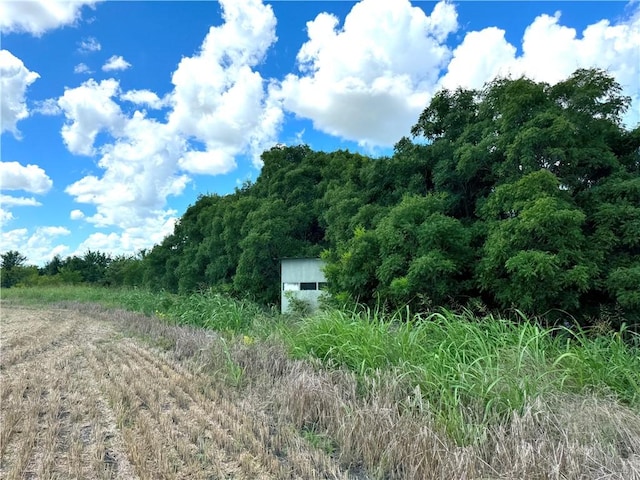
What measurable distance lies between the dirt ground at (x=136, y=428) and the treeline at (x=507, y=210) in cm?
403

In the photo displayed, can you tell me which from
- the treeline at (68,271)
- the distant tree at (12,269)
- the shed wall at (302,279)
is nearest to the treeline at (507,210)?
the shed wall at (302,279)

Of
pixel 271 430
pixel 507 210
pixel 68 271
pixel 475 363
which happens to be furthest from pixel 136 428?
pixel 68 271

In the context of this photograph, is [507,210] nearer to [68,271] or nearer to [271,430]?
[271,430]

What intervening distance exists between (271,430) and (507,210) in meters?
6.24

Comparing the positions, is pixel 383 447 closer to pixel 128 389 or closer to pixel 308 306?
pixel 128 389

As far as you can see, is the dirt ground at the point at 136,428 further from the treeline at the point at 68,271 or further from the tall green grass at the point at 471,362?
the treeline at the point at 68,271

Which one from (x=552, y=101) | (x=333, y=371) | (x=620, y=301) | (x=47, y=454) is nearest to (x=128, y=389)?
(x=47, y=454)

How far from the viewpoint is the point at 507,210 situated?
756 centimetres

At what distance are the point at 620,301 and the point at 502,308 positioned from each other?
6.17 ft

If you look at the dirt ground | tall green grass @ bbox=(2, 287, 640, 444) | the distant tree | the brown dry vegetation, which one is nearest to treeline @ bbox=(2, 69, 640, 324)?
tall green grass @ bbox=(2, 287, 640, 444)

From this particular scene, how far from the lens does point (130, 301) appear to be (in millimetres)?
14281

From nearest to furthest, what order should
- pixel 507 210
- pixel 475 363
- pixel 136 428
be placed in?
pixel 136 428 < pixel 475 363 < pixel 507 210

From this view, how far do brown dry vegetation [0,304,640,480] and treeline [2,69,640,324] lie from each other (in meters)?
3.48

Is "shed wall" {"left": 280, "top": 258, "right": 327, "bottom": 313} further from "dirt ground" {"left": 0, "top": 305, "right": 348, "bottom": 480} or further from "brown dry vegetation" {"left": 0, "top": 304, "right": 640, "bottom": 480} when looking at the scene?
"brown dry vegetation" {"left": 0, "top": 304, "right": 640, "bottom": 480}
